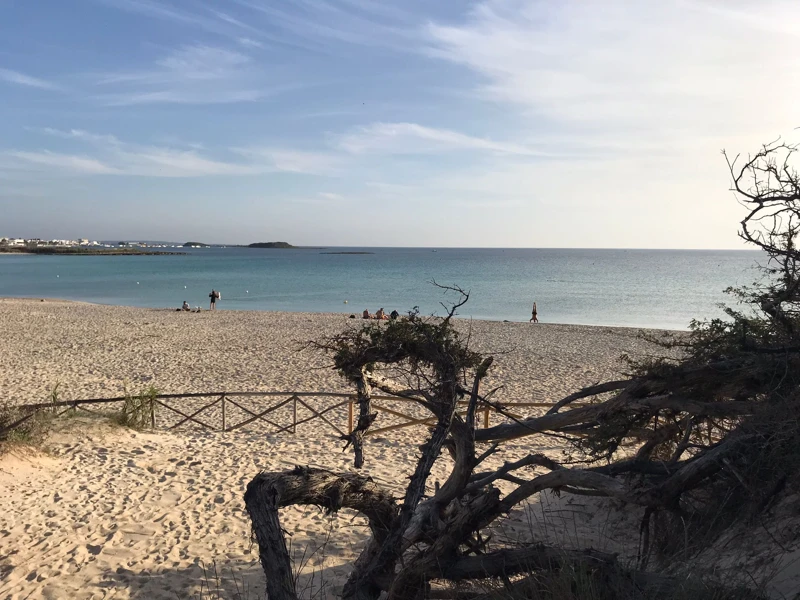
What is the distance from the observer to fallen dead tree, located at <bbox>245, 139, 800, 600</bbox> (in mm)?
3793

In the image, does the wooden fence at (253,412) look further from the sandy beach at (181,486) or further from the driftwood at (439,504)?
the driftwood at (439,504)

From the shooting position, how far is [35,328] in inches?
1118

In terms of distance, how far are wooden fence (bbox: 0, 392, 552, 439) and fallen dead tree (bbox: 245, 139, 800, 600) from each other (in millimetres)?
5266

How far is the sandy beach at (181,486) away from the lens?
6.25 meters

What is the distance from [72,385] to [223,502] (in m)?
10.3

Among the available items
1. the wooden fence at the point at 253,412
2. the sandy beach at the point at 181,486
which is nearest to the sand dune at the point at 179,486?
the sandy beach at the point at 181,486

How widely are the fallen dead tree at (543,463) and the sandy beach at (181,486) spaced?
0.50m

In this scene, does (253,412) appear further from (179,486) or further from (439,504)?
(439,504)

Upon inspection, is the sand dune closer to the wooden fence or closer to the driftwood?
the wooden fence

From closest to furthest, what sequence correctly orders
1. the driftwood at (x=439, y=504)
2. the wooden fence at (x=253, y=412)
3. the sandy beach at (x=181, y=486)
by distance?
the driftwood at (x=439, y=504), the sandy beach at (x=181, y=486), the wooden fence at (x=253, y=412)

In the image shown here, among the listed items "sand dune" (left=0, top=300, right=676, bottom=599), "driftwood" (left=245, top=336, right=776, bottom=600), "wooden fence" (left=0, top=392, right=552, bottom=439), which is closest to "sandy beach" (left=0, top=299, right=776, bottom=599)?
"sand dune" (left=0, top=300, right=676, bottom=599)

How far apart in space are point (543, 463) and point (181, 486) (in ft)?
19.2

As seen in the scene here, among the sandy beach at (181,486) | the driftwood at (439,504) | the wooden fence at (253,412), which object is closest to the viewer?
the driftwood at (439,504)

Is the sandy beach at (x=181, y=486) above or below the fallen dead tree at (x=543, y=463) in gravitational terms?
below
